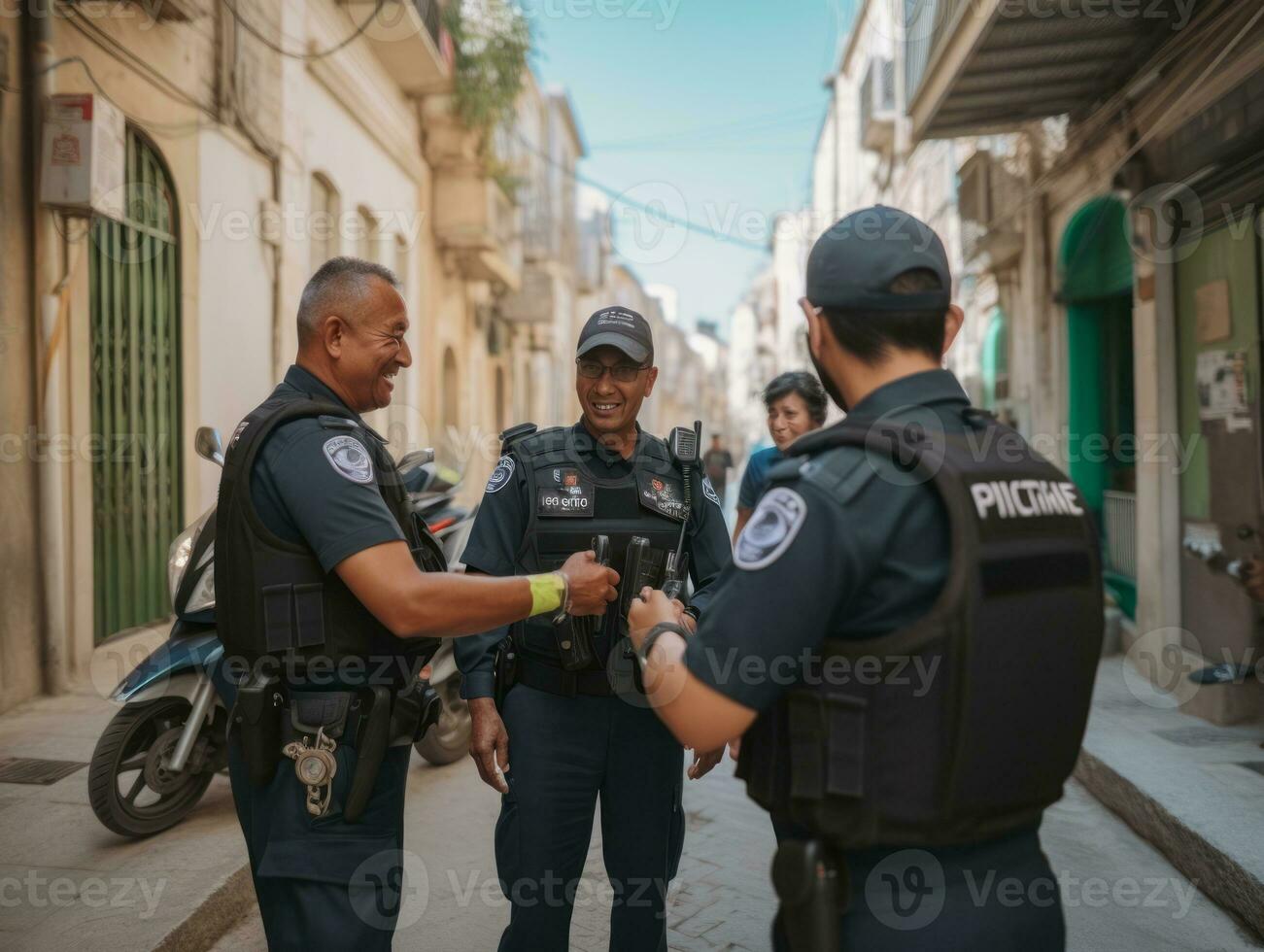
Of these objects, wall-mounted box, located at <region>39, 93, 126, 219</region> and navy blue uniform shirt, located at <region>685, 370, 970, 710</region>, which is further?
wall-mounted box, located at <region>39, 93, 126, 219</region>

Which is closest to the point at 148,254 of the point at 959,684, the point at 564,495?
the point at 564,495

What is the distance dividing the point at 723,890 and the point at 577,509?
194cm

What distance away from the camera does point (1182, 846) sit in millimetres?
4137

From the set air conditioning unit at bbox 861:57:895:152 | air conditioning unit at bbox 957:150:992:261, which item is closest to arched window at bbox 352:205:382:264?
air conditioning unit at bbox 957:150:992:261

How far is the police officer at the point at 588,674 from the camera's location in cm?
257

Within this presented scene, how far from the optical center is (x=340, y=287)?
7.50 feet

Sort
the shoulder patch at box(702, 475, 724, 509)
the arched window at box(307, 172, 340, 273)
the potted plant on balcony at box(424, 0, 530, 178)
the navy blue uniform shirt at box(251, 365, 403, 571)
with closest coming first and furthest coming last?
the navy blue uniform shirt at box(251, 365, 403, 571), the shoulder patch at box(702, 475, 724, 509), the arched window at box(307, 172, 340, 273), the potted plant on balcony at box(424, 0, 530, 178)

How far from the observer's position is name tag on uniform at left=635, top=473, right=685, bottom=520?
2852 mm

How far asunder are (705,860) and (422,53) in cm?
1049

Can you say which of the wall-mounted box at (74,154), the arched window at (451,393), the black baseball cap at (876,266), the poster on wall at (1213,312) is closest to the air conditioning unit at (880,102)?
the arched window at (451,393)

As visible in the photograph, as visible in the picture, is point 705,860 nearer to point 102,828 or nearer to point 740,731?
point 102,828

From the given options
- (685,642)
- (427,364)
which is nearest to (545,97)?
(427,364)

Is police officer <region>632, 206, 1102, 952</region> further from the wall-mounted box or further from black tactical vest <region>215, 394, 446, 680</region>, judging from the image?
the wall-mounted box

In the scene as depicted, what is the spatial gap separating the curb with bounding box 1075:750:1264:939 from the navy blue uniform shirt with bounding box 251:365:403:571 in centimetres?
297
